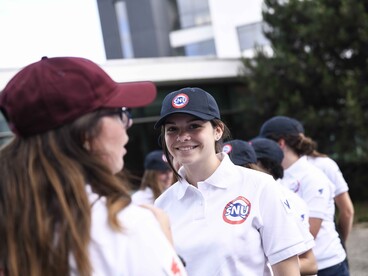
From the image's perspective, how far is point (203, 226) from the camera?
187cm

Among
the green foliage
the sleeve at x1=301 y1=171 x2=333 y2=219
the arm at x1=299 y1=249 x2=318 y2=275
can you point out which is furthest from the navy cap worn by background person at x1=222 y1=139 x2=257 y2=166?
the green foliage

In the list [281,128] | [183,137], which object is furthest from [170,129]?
[281,128]

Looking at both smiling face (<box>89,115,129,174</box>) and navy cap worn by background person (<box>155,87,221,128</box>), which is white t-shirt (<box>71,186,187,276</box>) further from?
navy cap worn by background person (<box>155,87,221,128</box>)

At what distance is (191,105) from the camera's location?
1.96 meters

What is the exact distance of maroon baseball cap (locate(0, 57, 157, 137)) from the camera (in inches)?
43.1

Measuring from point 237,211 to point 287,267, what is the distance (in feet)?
0.96

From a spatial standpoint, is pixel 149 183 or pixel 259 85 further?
pixel 259 85

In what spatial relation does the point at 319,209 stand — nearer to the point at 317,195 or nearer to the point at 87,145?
the point at 317,195

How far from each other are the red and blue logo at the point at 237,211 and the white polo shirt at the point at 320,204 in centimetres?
126

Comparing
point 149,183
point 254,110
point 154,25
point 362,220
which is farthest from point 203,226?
point 154,25

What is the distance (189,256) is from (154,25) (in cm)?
2413

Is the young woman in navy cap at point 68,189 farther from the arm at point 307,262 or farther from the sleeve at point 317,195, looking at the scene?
the sleeve at point 317,195

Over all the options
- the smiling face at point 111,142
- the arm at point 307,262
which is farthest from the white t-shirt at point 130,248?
the arm at point 307,262

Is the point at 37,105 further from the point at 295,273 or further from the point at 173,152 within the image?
the point at 295,273
